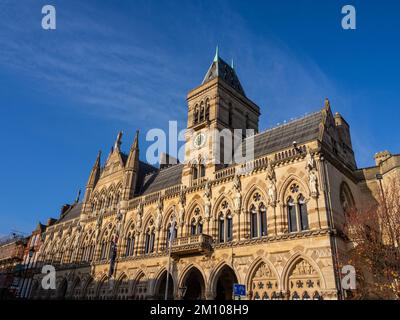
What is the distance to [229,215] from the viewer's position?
27938 mm

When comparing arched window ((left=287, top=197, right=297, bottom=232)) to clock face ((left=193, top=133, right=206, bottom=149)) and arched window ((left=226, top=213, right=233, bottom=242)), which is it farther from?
clock face ((left=193, top=133, right=206, bottom=149))

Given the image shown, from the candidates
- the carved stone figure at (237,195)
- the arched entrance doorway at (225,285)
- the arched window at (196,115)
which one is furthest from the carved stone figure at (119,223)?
the carved stone figure at (237,195)

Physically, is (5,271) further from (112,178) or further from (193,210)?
(193,210)

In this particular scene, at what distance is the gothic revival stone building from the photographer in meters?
22.2

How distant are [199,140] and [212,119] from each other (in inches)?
105

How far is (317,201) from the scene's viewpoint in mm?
22359

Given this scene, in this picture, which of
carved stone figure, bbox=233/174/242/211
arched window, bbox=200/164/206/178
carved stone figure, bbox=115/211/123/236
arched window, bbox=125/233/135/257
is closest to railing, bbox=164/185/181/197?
arched window, bbox=200/164/206/178

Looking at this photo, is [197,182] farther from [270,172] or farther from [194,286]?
[194,286]

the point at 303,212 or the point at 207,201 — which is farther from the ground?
the point at 207,201

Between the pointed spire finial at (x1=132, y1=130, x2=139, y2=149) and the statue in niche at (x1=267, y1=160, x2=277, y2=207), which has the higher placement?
the pointed spire finial at (x1=132, y1=130, x2=139, y2=149)

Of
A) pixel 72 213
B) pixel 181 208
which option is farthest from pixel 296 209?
pixel 72 213

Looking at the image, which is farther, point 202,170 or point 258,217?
point 202,170

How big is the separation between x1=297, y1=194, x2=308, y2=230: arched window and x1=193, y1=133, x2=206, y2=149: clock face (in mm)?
13550

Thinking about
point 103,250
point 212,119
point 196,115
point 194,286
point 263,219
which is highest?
point 196,115
